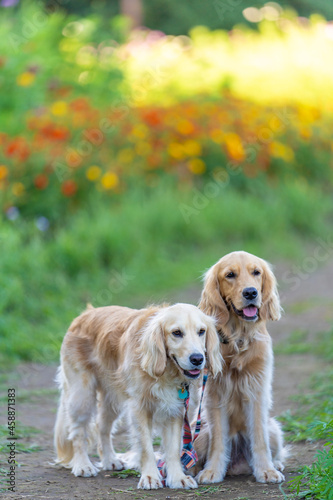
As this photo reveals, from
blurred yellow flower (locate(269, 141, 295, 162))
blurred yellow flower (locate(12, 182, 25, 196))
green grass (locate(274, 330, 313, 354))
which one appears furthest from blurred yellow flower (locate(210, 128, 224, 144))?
green grass (locate(274, 330, 313, 354))

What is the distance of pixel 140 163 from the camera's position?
10109 mm

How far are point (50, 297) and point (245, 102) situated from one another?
6.50 meters

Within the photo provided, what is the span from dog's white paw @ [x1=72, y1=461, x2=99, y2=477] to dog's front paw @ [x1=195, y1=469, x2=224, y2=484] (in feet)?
1.87

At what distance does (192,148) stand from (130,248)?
8.15 ft

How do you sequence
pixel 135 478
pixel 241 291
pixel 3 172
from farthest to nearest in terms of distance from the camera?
pixel 3 172 → pixel 135 478 → pixel 241 291

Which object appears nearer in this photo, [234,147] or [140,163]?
[140,163]

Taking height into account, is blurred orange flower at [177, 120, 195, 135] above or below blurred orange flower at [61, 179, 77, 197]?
above

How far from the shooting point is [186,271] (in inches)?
336

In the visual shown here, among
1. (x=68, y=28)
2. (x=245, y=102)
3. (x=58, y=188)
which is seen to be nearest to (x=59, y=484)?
(x=58, y=188)

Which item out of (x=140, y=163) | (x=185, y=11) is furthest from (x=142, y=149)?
(x=185, y=11)

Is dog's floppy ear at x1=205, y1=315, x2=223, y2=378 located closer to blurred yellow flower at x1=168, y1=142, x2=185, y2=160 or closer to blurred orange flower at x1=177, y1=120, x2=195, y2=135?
blurred yellow flower at x1=168, y1=142, x2=185, y2=160

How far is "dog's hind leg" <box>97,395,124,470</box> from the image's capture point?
4.02 m

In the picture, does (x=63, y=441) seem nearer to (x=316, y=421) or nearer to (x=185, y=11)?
(x=316, y=421)

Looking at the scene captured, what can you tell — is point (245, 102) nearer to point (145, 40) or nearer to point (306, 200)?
point (306, 200)
